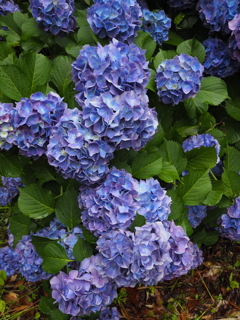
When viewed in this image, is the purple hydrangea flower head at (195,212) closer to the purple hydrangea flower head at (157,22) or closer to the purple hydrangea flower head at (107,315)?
the purple hydrangea flower head at (107,315)

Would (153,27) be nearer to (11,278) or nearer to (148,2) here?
(148,2)

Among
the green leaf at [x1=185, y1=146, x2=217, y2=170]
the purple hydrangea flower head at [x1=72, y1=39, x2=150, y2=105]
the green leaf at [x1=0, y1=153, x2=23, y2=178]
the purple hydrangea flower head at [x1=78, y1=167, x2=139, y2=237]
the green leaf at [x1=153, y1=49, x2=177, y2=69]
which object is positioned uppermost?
the purple hydrangea flower head at [x1=72, y1=39, x2=150, y2=105]

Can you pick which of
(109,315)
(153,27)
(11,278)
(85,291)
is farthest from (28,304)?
(153,27)

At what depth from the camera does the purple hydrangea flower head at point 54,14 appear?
159 centimetres

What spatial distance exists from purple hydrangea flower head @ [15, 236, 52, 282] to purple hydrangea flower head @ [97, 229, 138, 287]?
0.58 metres

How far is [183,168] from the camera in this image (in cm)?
152

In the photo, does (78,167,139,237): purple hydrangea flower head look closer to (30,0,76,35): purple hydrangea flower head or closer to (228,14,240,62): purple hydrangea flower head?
(30,0,76,35): purple hydrangea flower head

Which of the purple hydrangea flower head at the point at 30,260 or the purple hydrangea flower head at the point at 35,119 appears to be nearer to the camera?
the purple hydrangea flower head at the point at 35,119

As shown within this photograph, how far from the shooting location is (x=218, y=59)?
1.92 m

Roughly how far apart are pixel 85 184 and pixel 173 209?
0.40 meters

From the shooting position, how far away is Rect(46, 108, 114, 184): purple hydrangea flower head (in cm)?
103

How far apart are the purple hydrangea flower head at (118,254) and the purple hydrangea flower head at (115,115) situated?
1.07 ft

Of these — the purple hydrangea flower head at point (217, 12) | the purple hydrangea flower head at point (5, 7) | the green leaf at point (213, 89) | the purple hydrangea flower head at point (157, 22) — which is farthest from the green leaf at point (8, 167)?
the purple hydrangea flower head at point (217, 12)

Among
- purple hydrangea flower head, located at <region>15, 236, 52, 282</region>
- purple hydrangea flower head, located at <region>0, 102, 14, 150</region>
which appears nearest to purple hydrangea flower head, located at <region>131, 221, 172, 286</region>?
purple hydrangea flower head, located at <region>0, 102, 14, 150</region>
